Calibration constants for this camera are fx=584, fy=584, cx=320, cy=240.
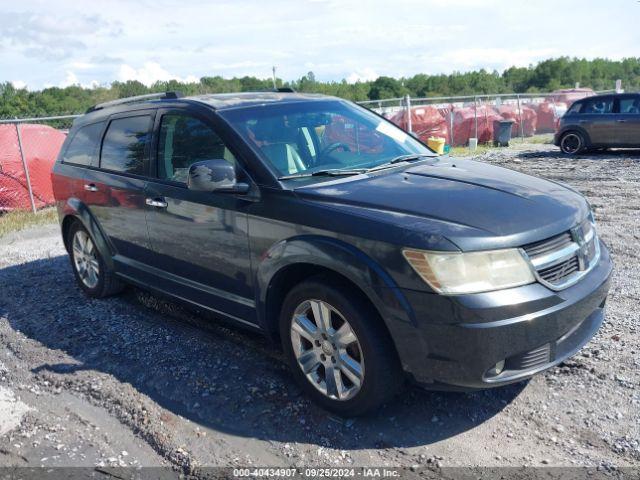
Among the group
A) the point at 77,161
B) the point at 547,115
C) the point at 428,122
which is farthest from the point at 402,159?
the point at 547,115

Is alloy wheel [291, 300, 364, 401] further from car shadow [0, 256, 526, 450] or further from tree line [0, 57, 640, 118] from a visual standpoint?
tree line [0, 57, 640, 118]

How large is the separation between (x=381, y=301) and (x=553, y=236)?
100 centimetres

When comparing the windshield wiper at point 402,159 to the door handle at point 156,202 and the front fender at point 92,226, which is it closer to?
the door handle at point 156,202

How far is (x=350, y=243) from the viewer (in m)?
3.17

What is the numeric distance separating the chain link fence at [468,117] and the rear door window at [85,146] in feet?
41.4

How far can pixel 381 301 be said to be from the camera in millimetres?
3035

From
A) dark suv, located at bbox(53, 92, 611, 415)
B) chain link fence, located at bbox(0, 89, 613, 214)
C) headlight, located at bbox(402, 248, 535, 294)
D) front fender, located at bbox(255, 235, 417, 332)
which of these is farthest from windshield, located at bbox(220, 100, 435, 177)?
chain link fence, located at bbox(0, 89, 613, 214)

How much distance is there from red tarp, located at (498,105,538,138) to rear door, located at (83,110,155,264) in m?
21.8

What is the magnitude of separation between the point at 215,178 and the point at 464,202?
4.97ft

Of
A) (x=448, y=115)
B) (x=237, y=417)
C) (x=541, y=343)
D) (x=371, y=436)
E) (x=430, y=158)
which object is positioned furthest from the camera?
(x=448, y=115)

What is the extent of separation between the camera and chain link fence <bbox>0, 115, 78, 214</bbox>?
11.2 m

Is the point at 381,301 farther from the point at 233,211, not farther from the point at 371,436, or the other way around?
the point at 233,211

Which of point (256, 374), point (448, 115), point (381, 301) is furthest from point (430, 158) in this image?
point (448, 115)

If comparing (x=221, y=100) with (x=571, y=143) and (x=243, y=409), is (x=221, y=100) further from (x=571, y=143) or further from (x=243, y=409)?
(x=571, y=143)
